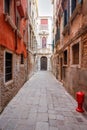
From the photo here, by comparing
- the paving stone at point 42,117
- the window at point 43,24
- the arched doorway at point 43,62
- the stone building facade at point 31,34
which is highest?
the window at point 43,24

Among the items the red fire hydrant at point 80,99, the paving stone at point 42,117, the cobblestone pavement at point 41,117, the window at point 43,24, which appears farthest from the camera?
the window at point 43,24

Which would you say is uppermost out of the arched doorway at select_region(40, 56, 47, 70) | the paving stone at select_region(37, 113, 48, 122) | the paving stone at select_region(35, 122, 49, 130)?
the arched doorway at select_region(40, 56, 47, 70)

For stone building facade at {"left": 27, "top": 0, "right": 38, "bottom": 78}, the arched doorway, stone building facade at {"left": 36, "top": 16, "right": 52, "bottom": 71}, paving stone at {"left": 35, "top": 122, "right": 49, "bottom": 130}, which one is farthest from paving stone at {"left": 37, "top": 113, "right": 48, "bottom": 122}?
the arched doorway

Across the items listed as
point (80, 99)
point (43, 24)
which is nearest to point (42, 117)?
point (80, 99)

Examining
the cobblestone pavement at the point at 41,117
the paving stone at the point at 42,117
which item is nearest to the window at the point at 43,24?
the cobblestone pavement at the point at 41,117

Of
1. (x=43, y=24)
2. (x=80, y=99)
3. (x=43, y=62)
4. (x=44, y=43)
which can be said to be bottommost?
(x=80, y=99)

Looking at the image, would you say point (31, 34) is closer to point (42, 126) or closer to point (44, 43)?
point (44, 43)

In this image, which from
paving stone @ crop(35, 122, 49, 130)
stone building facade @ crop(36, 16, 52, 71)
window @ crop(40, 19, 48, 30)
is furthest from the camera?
window @ crop(40, 19, 48, 30)

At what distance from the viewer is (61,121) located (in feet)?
15.7

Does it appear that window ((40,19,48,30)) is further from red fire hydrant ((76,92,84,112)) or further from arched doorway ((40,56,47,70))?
red fire hydrant ((76,92,84,112))

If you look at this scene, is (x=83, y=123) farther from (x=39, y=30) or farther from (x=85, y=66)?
(x=39, y=30)

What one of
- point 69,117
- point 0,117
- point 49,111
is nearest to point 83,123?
point 69,117

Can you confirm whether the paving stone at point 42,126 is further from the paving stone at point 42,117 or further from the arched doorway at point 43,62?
the arched doorway at point 43,62

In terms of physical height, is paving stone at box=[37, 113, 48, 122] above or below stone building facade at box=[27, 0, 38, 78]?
below
